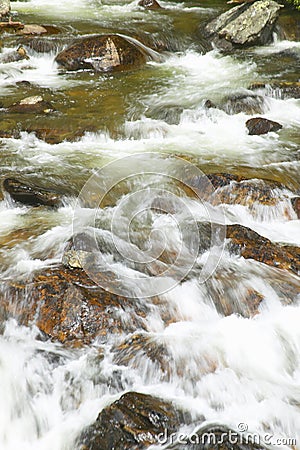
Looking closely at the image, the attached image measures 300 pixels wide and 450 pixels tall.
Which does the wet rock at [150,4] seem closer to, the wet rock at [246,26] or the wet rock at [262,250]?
the wet rock at [246,26]

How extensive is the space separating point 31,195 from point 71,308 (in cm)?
244

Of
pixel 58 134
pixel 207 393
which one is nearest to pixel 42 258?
pixel 207 393

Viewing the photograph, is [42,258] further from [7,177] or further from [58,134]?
[58,134]

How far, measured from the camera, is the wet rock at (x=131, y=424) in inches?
114

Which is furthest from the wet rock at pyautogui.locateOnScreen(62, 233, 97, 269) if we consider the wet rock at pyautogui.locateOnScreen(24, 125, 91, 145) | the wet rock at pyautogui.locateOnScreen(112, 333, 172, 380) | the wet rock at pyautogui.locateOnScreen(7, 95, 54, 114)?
the wet rock at pyautogui.locateOnScreen(7, 95, 54, 114)

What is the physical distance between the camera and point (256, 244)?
4.91 m

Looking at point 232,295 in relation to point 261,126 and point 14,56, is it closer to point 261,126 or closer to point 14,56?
point 261,126

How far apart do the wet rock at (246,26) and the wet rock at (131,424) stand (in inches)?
469

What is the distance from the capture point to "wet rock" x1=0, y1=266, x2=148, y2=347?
378 centimetres

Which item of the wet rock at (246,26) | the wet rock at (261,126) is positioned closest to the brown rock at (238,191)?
the wet rock at (261,126)

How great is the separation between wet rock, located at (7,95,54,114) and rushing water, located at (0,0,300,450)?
0.90ft

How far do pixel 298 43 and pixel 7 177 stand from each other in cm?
1049

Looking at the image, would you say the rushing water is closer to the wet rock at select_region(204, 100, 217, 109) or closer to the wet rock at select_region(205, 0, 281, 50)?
the wet rock at select_region(204, 100, 217, 109)

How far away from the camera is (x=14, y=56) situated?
445 inches
